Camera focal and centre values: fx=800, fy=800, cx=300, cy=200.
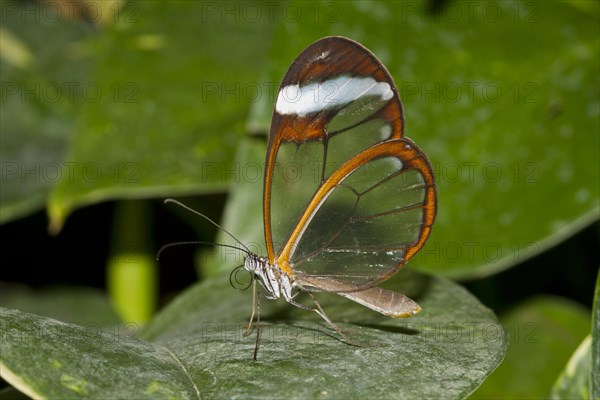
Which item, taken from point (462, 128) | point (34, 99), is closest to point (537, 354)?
point (462, 128)

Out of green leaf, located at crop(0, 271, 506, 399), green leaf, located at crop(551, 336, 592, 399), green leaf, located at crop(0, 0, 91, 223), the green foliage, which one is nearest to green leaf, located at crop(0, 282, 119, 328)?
the green foliage

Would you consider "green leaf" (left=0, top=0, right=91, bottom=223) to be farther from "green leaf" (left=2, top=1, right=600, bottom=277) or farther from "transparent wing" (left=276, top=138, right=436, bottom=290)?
"transparent wing" (left=276, top=138, right=436, bottom=290)

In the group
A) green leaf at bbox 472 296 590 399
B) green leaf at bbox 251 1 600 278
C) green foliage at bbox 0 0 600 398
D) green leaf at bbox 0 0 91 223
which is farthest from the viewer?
green leaf at bbox 0 0 91 223

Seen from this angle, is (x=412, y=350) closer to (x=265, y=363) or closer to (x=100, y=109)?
(x=265, y=363)

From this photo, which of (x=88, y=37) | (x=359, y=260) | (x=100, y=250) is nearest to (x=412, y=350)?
(x=359, y=260)

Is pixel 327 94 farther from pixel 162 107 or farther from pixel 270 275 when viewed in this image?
pixel 162 107

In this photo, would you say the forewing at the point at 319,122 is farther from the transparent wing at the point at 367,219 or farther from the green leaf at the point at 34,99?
the green leaf at the point at 34,99

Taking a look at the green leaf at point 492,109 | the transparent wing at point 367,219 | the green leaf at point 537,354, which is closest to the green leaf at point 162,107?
the green leaf at point 492,109
